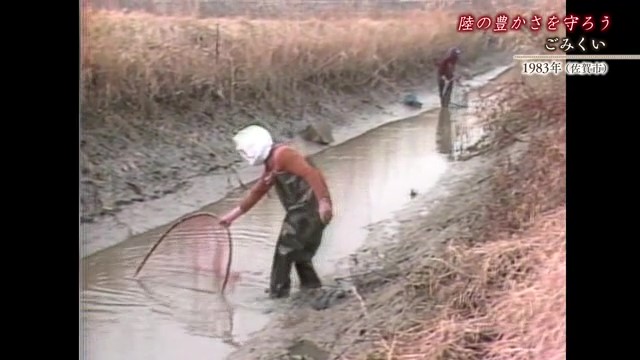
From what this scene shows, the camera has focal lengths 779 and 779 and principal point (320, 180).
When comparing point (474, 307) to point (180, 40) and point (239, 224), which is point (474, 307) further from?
point (180, 40)

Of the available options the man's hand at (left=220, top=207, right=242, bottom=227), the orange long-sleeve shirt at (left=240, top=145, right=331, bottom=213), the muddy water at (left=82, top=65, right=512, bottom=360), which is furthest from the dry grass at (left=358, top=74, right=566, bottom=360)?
the man's hand at (left=220, top=207, right=242, bottom=227)

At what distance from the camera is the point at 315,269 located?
1.55 m

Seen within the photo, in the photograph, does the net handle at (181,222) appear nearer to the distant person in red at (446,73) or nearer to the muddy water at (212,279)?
the muddy water at (212,279)

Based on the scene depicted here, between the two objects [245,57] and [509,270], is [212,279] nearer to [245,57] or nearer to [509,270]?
[245,57]

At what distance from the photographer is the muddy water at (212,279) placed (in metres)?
1.55

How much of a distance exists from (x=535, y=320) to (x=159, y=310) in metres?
0.74

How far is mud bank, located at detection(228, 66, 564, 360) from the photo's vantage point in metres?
1.54

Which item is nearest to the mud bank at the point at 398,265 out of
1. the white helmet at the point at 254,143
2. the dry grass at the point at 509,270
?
the dry grass at the point at 509,270

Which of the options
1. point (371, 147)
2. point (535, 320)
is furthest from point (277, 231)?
point (535, 320)

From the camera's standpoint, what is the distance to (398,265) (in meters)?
1.55

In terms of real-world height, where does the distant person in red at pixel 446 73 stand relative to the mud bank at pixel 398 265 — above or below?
above

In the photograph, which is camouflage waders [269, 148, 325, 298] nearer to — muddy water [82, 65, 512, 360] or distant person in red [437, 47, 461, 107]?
muddy water [82, 65, 512, 360]
